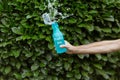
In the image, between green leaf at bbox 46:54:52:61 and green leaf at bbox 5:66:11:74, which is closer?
green leaf at bbox 46:54:52:61

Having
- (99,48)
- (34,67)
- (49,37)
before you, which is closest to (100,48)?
(99,48)

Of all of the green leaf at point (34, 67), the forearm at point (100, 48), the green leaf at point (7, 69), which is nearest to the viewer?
the forearm at point (100, 48)

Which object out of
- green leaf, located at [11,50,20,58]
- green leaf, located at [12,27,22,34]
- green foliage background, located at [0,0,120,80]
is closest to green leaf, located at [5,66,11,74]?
green foliage background, located at [0,0,120,80]

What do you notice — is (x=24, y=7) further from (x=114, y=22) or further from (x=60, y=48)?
(x=60, y=48)

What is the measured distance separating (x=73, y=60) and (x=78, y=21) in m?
0.59

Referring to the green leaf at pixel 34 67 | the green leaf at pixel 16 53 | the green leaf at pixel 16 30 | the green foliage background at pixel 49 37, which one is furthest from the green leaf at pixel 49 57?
the green leaf at pixel 16 30

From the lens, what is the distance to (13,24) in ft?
16.8

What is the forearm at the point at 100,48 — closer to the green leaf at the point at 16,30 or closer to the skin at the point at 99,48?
the skin at the point at 99,48

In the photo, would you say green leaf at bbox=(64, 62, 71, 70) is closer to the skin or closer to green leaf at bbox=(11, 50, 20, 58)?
green leaf at bbox=(11, 50, 20, 58)

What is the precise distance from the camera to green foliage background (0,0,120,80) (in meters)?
5.00

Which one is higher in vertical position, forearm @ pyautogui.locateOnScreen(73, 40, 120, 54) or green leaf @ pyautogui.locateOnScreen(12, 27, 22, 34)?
forearm @ pyautogui.locateOnScreen(73, 40, 120, 54)

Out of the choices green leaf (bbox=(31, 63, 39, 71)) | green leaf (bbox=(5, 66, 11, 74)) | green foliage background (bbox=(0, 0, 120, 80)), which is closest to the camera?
green foliage background (bbox=(0, 0, 120, 80))

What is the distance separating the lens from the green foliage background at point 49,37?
5.00 metres

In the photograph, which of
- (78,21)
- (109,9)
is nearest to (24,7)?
(78,21)
